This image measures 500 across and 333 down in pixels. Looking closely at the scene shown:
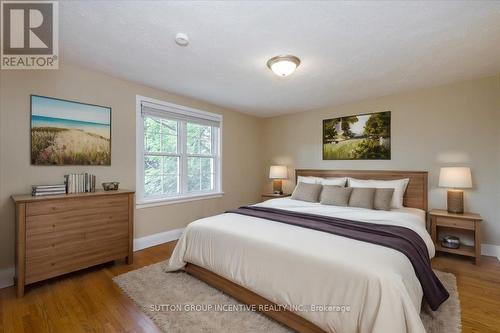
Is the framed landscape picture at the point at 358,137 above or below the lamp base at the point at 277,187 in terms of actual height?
above

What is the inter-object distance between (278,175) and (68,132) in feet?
11.0

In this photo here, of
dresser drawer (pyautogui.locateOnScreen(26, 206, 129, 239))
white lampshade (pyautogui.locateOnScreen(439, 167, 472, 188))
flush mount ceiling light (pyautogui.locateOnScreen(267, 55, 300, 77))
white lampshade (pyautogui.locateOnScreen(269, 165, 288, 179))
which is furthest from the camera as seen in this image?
white lampshade (pyautogui.locateOnScreen(269, 165, 288, 179))

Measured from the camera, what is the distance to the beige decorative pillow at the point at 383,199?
3014 millimetres

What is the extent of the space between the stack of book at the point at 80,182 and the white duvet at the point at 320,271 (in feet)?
4.67

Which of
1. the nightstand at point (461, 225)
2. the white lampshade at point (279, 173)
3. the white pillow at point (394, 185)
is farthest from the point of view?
the white lampshade at point (279, 173)

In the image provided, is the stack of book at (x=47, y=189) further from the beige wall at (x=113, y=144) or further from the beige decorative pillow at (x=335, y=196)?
the beige decorative pillow at (x=335, y=196)

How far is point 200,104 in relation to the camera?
401 centimetres

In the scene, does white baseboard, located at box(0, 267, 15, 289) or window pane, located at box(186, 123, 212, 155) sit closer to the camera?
white baseboard, located at box(0, 267, 15, 289)

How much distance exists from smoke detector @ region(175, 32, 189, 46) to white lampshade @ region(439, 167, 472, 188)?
347cm

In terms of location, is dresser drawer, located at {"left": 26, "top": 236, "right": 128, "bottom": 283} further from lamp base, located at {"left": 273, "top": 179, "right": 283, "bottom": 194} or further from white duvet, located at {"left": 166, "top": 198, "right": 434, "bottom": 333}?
lamp base, located at {"left": 273, "top": 179, "right": 283, "bottom": 194}

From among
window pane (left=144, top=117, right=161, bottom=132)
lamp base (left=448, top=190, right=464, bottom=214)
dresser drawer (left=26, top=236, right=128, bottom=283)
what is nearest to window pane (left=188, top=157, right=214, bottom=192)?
window pane (left=144, top=117, right=161, bottom=132)

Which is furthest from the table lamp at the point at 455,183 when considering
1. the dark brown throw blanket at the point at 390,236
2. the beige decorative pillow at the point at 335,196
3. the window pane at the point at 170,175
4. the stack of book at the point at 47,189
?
the stack of book at the point at 47,189

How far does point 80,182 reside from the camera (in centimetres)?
256

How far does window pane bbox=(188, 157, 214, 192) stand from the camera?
3999 mm
